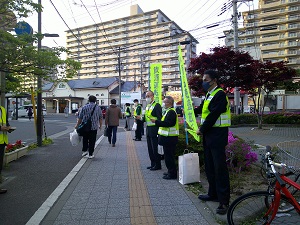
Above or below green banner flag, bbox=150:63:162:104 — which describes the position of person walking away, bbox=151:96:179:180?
below

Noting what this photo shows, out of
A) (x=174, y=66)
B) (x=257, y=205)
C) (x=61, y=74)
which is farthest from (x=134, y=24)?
(x=257, y=205)

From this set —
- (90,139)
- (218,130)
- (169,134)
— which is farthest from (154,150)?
(218,130)

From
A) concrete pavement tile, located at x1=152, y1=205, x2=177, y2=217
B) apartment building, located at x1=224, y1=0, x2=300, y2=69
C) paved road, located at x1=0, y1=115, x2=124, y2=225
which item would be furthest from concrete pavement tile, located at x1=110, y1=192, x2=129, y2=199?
apartment building, located at x1=224, y1=0, x2=300, y2=69

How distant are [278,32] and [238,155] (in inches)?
2375

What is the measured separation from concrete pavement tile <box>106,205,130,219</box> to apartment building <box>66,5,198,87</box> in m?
66.8

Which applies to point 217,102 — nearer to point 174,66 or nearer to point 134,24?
point 174,66

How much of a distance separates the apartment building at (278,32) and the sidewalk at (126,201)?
5314 centimetres

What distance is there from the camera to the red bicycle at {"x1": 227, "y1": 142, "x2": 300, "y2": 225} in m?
2.83

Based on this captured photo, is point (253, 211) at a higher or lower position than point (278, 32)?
lower

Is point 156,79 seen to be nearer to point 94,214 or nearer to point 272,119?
point 94,214

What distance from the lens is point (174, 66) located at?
236 feet

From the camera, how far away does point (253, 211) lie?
10.6 feet

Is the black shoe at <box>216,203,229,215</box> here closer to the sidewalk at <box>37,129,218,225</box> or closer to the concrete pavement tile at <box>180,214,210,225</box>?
the sidewalk at <box>37,129,218,225</box>

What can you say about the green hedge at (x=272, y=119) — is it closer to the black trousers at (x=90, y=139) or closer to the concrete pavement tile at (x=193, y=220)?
the black trousers at (x=90, y=139)
